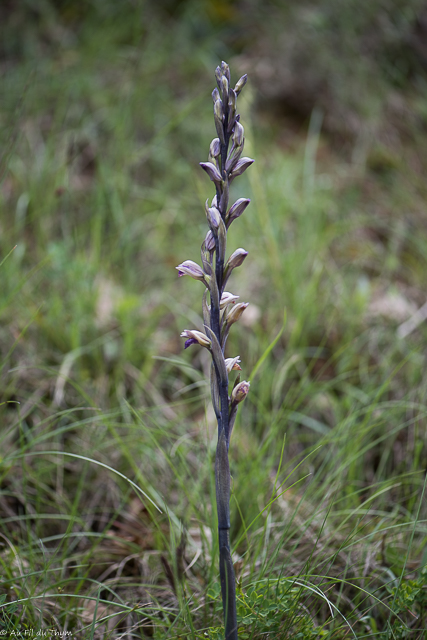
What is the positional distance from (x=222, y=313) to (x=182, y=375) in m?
1.63

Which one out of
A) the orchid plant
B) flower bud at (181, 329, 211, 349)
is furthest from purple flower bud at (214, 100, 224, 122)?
flower bud at (181, 329, 211, 349)

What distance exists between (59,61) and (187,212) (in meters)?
2.32

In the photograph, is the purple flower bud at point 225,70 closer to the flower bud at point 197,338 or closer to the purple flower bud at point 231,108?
the purple flower bud at point 231,108

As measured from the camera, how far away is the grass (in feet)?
5.23

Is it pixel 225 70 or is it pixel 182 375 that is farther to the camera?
pixel 182 375

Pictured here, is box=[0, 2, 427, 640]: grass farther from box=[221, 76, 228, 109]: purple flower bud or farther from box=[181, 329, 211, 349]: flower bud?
box=[221, 76, 228, 109]: purple flower bud

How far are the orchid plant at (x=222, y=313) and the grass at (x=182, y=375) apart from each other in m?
0.24

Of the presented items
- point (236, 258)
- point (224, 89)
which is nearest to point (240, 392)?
point (236, 258)

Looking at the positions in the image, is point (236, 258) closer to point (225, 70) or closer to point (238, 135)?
point (238, 135)

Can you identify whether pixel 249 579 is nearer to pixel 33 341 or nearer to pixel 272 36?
pixel 33 341

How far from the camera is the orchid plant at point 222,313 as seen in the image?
1.19m

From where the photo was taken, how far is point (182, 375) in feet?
9.27

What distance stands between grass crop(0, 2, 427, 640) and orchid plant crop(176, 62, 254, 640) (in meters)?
0.24

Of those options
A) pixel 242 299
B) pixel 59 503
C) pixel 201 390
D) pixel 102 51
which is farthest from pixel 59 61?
pixel 59 503
